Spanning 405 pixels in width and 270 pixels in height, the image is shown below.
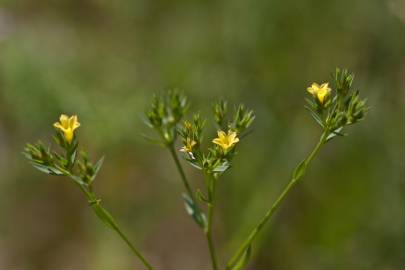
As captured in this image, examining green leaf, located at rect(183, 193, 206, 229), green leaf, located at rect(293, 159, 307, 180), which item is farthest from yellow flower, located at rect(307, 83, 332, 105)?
green leaf, located at rect(183, 193, 206, 229)

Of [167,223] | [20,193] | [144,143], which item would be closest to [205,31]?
[144,143]

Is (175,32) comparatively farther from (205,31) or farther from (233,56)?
(233,56)

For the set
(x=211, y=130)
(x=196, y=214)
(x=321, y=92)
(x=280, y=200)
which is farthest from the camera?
(x=211, y=130)

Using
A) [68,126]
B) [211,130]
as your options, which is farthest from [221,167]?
[211,130]

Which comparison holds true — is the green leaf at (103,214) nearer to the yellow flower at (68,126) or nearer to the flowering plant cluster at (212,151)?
the flowering plant cluster at (212,151)

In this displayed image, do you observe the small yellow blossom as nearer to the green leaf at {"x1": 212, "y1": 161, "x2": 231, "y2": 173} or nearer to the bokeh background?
the green leaf at {"x1": 212, "y1": 161, "x2": 231, "y2": 173}

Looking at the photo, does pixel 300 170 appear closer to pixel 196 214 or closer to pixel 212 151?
pixel 212 151
